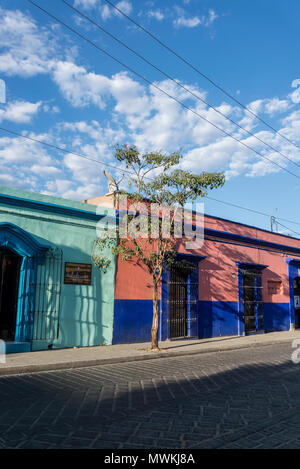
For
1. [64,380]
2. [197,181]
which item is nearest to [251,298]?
[197,181]

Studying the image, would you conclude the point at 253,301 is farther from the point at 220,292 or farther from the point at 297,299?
the point at 297,299

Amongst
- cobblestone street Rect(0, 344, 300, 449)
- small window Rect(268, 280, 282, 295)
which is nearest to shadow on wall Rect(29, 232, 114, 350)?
cobblestone street Rect(0, 344, 300, 449)

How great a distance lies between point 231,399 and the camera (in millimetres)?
5793

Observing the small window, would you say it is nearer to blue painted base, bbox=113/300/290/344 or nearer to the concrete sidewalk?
blue painted base, bbox=113/300/290/344

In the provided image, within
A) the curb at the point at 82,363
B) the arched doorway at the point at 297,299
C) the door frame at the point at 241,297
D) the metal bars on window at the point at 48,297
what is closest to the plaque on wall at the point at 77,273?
the metal bars on window at the point at 48,297

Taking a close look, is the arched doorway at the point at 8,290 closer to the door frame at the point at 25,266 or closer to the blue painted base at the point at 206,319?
the door frame at the point at 25,266

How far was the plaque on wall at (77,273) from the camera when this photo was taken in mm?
11312

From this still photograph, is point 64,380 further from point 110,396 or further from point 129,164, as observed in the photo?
point 129,164

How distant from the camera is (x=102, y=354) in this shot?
9.91 meters

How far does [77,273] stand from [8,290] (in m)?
2.04

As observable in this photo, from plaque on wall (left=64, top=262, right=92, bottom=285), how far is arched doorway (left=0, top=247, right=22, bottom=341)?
4.67 ft

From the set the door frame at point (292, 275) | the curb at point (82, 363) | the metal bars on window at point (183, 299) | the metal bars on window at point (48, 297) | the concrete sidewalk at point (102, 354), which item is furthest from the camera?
the door frame at point (292, 275)

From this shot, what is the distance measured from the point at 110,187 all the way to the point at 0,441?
34.3 feet

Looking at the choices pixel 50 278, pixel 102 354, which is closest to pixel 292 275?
pixel 102 354
